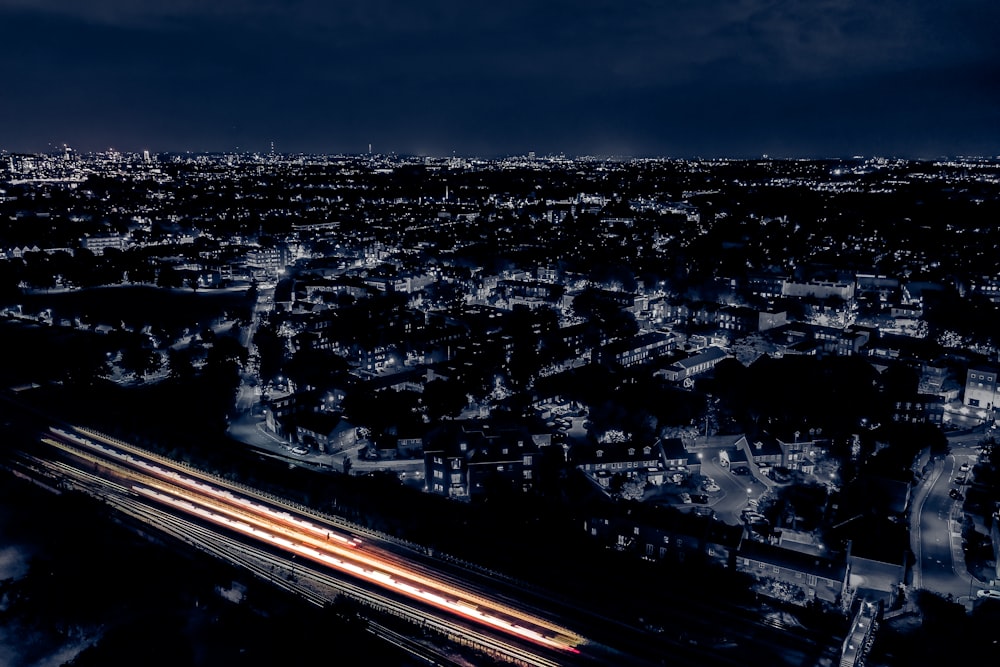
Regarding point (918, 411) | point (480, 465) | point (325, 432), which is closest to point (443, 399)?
point (325, 432)

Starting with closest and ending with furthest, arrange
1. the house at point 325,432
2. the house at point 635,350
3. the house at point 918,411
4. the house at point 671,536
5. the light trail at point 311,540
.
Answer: the light trail at point 311,540
the house at point 671,536
the house at point 325,432
the house at point 918,411
the house at point 635,350

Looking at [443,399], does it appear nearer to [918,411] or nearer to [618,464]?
[618,464]

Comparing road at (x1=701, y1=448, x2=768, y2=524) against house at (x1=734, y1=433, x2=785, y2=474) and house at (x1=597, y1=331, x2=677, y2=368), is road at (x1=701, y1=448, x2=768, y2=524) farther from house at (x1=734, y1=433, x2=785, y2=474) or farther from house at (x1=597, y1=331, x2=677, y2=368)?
house at (x1=597, y1=331, x2=677, y2=368)

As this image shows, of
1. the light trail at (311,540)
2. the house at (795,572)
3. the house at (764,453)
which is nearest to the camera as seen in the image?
the light trail at (311,540)

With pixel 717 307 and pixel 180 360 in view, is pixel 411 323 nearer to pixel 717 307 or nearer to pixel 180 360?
pixel 180 360

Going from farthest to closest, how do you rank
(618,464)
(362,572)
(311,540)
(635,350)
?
(635,350), (618,464), (311,540), (362,572)

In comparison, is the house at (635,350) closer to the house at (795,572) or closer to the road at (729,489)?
the road at (729,489)

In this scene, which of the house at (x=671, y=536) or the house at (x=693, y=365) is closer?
the house at (x=671, y=536)

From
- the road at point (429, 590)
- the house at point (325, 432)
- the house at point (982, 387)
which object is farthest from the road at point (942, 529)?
the house at point (325, 432)

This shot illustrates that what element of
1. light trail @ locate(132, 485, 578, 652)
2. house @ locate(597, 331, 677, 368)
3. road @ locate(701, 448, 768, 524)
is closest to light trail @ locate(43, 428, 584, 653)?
light trail @ locate(132, 485, 578, 652)

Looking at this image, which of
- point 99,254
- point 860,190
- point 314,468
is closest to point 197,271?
point 99,254

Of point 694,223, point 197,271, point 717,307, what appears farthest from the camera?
point 694,223
